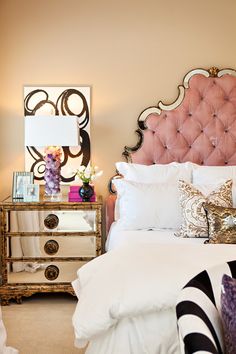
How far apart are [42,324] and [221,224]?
144 centimetres

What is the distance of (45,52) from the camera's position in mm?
3676

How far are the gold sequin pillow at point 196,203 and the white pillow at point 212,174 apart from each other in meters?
0.25

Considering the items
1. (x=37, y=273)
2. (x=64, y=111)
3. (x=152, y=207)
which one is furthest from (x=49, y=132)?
(x=37, y=273)

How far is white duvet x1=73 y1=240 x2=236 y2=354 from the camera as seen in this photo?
1.74 m

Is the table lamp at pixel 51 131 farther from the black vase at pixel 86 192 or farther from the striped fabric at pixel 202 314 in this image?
the striped fabric at pixel 202 314

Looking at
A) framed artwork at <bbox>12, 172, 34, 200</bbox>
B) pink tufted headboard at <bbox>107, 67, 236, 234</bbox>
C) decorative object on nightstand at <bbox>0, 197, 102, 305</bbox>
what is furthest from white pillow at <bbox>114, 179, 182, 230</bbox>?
framed artwork at <bbox>12, 172, 34, 200</bbox>

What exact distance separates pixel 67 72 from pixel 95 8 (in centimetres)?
62

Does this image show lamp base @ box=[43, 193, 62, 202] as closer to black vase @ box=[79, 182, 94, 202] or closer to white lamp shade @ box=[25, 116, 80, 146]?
black vase @ box=[79, 182, 94, 202]

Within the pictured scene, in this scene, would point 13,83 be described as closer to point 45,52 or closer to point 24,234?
point 45,52

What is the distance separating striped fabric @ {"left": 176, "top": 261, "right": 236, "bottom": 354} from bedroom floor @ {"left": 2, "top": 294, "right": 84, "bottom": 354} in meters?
1.50

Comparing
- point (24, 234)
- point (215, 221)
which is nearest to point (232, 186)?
point (215, 221)

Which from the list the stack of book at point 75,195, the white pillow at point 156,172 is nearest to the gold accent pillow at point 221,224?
the white pillow at point 156,172

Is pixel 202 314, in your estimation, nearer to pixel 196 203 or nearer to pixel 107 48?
pixel 196 203

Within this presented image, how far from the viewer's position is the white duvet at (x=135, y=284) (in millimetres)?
1744
